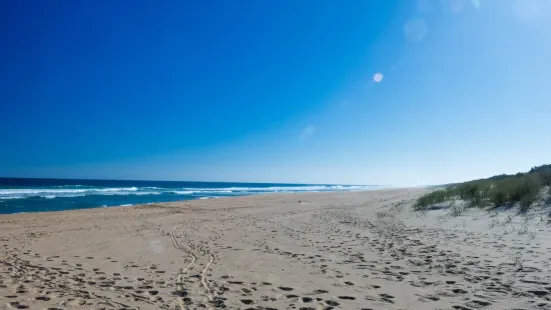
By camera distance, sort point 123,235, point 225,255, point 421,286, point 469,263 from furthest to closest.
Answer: point 123,235 → point 225,255 → point 469,263 → point 421,286

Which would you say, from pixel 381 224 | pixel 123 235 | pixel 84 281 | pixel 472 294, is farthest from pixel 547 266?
pixel 123 235

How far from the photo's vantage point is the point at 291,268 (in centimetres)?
680

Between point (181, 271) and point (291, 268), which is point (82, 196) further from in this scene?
point (291, 268)

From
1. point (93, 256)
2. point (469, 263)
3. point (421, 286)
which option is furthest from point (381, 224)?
point (93, 256)

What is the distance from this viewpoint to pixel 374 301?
4828mm

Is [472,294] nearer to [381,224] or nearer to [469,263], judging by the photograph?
[469,263]

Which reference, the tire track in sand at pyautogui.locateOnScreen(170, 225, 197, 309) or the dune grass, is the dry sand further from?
the dune grass

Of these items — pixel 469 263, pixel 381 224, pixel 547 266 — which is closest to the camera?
pixel 547 266

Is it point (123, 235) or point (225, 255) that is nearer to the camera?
point (225, 255)

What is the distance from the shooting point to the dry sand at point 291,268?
16.0 feet

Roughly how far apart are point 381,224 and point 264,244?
5417mm

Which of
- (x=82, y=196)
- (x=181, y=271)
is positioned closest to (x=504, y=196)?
(x=181, y=271)

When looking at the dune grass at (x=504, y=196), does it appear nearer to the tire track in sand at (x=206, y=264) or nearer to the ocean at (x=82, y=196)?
the tire track in sand at (x=206, y=264)

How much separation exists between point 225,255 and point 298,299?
351cm
